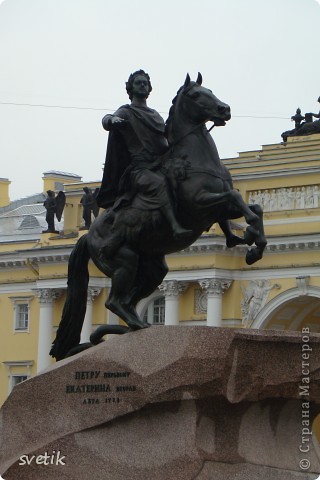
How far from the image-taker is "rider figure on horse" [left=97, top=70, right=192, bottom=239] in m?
12.7

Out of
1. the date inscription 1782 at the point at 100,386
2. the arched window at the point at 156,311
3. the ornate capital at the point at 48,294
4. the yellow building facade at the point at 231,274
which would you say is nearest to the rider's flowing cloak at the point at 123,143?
the date inscription 1782 at the point at 100,386

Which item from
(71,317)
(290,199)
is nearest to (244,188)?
(290,199)

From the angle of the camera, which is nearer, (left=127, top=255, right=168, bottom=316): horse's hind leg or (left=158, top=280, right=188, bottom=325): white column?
(left=127, top=255, right=168, bottom=316): horse's hind leg

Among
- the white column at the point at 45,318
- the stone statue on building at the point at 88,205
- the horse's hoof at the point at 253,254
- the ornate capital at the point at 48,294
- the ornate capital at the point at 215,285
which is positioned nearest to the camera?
the horse's hoof at the point at 253,254

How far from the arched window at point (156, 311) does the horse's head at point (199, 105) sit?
34.0 metres

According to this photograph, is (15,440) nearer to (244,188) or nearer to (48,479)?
(48,479)

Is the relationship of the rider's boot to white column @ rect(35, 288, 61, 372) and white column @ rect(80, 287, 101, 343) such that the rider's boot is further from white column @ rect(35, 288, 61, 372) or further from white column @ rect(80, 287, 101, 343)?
white column @ rect(35, 288, 61, 372)

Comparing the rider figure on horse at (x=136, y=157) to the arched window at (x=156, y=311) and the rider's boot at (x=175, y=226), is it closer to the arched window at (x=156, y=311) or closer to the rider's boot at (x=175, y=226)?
the rider's boot at (x=175, y=226)

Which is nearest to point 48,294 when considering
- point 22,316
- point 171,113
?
point 22,316

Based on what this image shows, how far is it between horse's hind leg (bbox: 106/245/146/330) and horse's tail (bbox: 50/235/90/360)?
0.55m

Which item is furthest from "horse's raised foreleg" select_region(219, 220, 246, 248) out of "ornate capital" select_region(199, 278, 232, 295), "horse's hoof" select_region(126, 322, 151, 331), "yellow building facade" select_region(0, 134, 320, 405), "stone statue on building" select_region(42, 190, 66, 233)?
"ornate capital" select_region(199, 278, 232, 295)

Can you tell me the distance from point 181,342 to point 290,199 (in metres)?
31.8

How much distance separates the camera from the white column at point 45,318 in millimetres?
47406

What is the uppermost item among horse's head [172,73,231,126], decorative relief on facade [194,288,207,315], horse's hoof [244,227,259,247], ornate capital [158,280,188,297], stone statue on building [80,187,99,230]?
stone statue on building [80,187,99,230]
